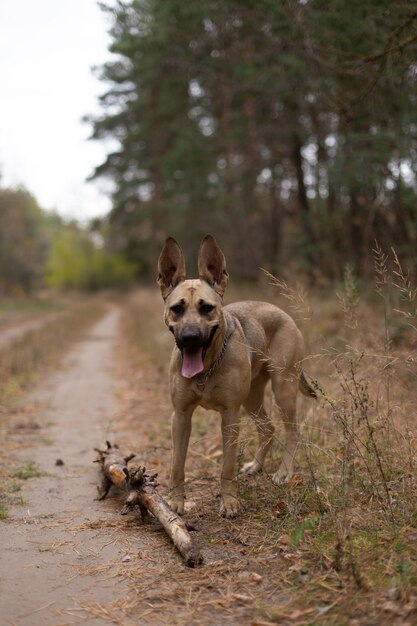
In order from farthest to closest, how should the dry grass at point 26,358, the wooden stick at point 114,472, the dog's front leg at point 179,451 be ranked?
1. the dry grass at point 26,358
2. the wooden stick at point 114,472
3. the dog's front leg at point 179,451

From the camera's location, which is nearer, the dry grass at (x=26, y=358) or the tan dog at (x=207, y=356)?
the tan dog at (x=207, y=356)

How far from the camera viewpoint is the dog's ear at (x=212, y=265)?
195 inches

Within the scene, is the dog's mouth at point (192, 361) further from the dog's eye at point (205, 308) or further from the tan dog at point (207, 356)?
the dog's eye at point (205, 308)

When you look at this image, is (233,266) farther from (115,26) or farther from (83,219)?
(83,219)

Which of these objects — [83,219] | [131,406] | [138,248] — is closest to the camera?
[131,406]

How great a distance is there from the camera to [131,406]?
31.1 ft

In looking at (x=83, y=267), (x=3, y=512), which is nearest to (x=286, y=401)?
(x=3, y=512)

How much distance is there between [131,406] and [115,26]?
14.4 m

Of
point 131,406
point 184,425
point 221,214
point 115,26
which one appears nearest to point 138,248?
point 221,214

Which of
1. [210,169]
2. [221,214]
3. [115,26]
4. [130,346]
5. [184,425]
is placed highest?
[115,26]

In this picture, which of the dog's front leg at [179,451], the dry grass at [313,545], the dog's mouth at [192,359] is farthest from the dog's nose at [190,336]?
the dry grass at [313,545]

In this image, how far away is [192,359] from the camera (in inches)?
177

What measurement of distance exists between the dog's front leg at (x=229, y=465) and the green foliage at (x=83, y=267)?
55.6 metres

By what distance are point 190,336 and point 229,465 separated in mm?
1253
